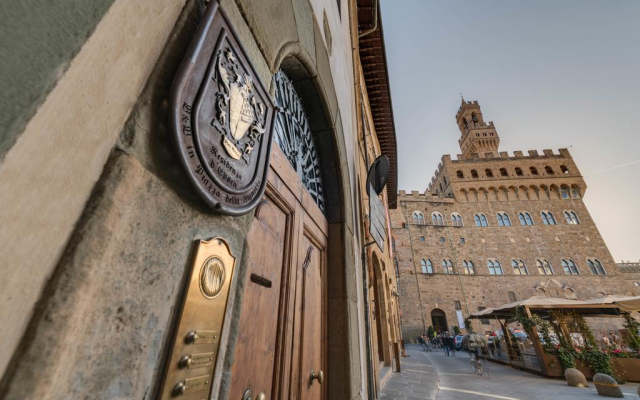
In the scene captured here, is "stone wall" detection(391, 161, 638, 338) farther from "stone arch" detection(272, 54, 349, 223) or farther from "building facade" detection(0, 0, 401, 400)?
"building facade" detection(0, 0, 401, 400)

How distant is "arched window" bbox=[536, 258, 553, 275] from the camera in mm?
24531

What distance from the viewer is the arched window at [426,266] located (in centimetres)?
2503

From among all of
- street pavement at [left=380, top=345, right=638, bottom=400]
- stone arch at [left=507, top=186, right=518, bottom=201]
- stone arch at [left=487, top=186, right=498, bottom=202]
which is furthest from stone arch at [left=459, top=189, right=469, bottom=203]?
street pavement at [left=380, top=345, right=638, bottom=400]

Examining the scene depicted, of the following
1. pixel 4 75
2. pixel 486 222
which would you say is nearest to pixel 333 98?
pixel 4 75

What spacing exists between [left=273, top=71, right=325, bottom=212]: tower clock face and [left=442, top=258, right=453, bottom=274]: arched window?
2575cm

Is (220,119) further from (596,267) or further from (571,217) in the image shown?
(571,217)

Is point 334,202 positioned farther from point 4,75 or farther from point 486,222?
point 486,222

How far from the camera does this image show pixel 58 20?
0.54m

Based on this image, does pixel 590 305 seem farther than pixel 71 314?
Yes

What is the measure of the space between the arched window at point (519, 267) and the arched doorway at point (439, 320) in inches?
312

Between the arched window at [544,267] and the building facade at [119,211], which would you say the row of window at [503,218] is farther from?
the building facade at [119,211]

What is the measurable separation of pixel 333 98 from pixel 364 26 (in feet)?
20.6

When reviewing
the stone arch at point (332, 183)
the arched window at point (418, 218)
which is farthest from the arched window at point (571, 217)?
the stone arch at point (332, 183)

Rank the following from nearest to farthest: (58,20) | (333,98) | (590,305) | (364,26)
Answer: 1. (58,20)
2. (333,98)
3. (364,26)
4. (590,305)
